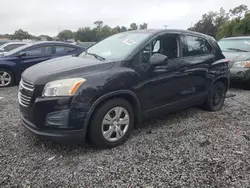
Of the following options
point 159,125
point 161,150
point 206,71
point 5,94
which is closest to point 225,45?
point 206,71

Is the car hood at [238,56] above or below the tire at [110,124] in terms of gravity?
above

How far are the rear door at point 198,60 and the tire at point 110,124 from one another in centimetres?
147

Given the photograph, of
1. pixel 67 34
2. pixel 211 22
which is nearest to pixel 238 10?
pixel 211 22

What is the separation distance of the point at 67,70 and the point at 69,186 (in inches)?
55.5

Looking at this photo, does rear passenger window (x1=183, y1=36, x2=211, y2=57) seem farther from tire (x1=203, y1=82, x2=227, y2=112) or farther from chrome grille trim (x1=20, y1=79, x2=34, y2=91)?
chrome grille trim (x1=20, y1=79, x2=34, y2=91)

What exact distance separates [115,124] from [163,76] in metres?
1.12

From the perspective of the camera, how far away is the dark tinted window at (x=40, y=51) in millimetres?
7217

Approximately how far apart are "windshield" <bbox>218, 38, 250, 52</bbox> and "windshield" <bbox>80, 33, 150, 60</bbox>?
4922mm

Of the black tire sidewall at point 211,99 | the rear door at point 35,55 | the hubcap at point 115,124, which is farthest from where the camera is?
the rear door at point 35,55

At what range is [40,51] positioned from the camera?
7.34 meters

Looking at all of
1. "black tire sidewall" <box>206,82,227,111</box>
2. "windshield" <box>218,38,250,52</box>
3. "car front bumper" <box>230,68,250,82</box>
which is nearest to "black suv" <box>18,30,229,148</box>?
"black tire sidewall" <box>206,82,227,111</box>

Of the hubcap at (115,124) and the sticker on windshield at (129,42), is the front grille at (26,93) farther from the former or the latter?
the sticker on windshield at (129,42)

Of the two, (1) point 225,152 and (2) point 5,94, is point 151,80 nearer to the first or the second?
(1) point 225,152

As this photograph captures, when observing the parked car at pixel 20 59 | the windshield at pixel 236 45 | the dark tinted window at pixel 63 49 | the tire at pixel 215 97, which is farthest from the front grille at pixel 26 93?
the windshield at pixel 236 45
